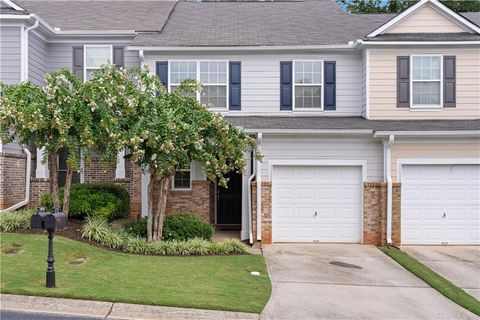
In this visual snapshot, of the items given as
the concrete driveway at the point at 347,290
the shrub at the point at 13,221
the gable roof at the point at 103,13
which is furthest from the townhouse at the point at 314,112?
the shrub at the point at 13,221

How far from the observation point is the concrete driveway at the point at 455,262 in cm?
968

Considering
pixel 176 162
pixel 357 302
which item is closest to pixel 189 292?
pixel 357 302

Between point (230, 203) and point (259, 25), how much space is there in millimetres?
6611

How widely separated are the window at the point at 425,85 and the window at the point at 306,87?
293 cm

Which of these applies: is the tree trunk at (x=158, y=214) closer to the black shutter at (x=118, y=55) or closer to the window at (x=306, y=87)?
the window at (x=306, y=87)

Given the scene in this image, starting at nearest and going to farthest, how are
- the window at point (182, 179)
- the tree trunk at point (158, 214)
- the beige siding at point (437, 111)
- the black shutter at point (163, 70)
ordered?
the tree trunk at point (158, 214), the window at point (182, 179), the beige siding at point (437, 111), the black shutter at point (163, 70)

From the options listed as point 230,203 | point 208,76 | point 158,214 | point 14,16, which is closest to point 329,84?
point 208,76

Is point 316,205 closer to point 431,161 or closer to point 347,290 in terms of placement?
point 431,161

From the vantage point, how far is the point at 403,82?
14602 millimetres

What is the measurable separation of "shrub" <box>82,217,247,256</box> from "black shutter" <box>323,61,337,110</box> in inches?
236

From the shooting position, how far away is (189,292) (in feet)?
25.9

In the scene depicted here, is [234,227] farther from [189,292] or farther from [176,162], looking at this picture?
[189,292]

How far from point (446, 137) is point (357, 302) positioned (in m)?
7.15

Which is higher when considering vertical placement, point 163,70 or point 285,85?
point 163,70
